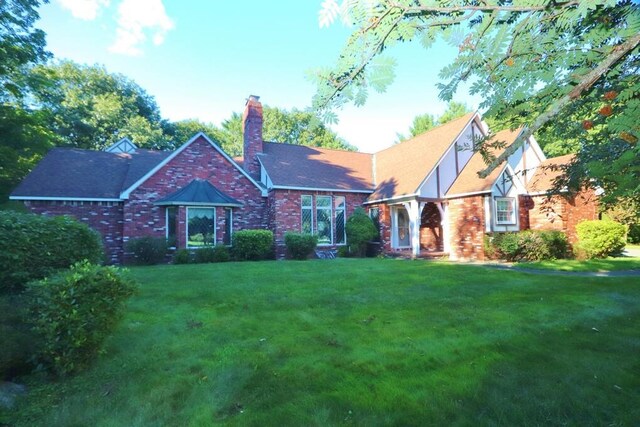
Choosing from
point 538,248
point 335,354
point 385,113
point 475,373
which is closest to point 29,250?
point 335,354

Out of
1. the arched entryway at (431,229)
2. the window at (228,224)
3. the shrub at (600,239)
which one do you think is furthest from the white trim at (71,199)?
the shrub at (600,239)

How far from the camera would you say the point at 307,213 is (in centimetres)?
1881

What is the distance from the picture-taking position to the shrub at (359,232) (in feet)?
58.4

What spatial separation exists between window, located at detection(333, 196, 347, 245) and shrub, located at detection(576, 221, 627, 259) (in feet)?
36.9

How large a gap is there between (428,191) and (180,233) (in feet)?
40.1

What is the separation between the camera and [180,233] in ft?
51.3

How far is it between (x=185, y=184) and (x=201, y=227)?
2.31m

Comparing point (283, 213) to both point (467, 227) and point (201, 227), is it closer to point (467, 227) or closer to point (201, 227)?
point (201, 227)

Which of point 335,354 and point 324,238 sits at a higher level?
point 324,238

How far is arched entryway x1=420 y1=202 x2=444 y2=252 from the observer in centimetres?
2020

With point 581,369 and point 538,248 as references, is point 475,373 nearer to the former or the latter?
point 581,369

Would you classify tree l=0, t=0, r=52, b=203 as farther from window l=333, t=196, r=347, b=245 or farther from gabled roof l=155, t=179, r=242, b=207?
window l=333, t=196, r=347, b=245

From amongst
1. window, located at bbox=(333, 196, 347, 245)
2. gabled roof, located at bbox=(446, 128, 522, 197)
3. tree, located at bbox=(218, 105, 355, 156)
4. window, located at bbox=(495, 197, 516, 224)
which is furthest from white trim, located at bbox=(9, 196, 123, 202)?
tree, located at bbox=(218, 105, 355, 156)

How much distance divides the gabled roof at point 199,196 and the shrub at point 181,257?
7.27 feet
